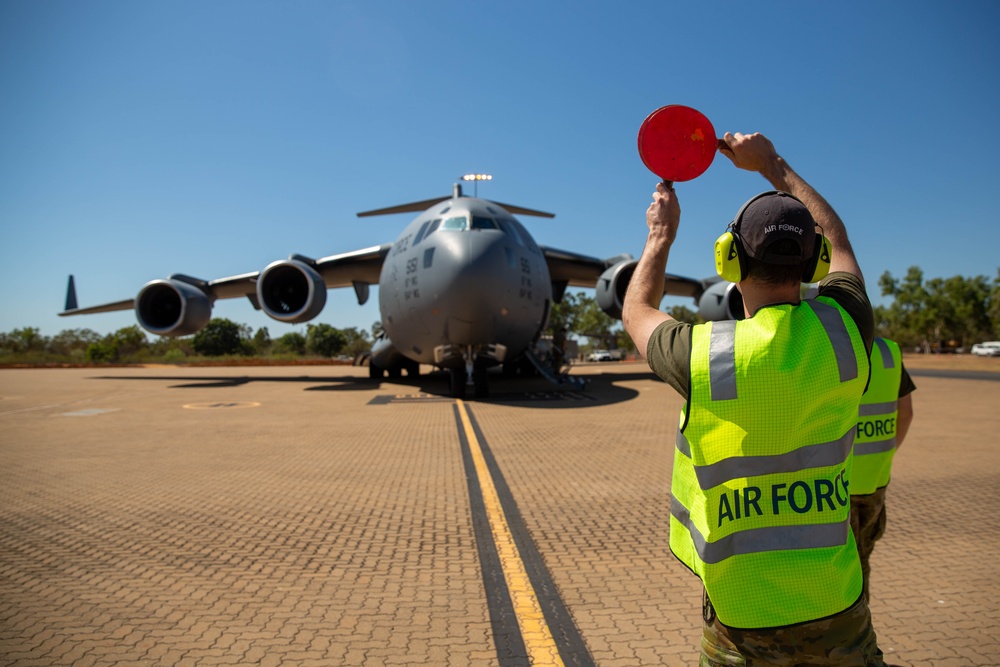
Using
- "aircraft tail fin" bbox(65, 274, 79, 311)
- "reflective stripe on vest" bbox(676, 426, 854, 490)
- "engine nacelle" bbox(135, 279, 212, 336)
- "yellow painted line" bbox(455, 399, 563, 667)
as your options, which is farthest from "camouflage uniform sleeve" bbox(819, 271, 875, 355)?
"aircraft tail fin" bbox(65, 274, 79, 311)

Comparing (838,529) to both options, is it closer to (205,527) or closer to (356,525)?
(356,525)

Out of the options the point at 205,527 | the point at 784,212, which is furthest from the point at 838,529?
the point at 205,527

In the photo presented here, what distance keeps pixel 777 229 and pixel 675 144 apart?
0.49 meters

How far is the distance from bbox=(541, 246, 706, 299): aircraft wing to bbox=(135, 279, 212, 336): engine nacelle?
1239 cm

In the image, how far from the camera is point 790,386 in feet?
4.75

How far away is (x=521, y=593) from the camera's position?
3432mm

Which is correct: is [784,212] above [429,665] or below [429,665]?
above

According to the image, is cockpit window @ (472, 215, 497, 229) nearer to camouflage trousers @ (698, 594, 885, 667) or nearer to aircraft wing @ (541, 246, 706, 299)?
aircraft wing @ (541, 246, 706, 299)

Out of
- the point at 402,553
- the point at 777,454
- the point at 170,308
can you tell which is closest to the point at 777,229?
the point at 777,454

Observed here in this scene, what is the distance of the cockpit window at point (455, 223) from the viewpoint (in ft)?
42.8

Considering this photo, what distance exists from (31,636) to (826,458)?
12.4 feet

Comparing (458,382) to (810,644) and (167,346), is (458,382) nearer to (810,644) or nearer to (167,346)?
(810,644)

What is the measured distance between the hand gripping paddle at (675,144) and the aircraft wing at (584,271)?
17016mm

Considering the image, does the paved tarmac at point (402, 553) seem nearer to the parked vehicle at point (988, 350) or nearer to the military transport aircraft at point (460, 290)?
the military transport aircraft at point (460, 290)
